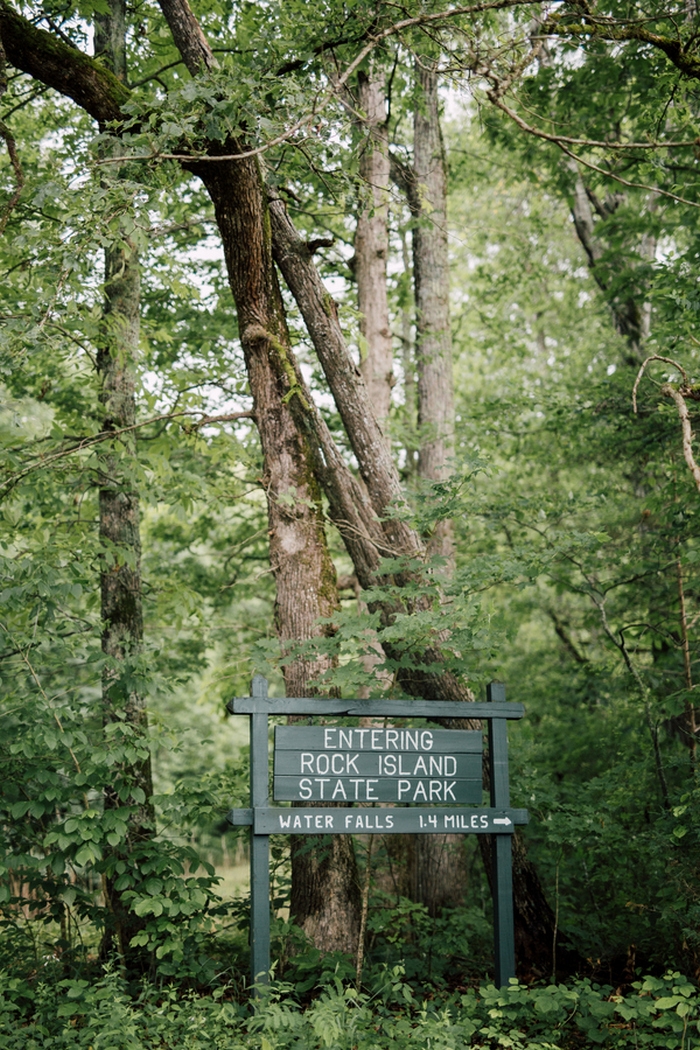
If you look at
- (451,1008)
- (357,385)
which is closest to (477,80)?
(357,385)

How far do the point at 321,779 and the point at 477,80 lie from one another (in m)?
4.84

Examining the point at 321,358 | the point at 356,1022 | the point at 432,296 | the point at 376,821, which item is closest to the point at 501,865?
the point at 376,821

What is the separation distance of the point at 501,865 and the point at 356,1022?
126cm

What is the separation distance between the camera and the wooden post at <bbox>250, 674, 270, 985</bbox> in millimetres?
4527

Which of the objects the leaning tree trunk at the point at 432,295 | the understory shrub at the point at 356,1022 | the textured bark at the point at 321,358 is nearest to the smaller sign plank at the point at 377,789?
→ the understory shrub at the point at 356,1022

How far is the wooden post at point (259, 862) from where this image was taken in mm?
4527

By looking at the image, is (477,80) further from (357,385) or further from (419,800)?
(419,800)

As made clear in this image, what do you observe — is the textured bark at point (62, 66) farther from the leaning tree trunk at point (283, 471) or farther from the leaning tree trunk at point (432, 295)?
the leaning tree trunk at point (432, 295)

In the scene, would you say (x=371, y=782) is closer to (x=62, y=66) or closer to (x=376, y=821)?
(x=376, y=821)

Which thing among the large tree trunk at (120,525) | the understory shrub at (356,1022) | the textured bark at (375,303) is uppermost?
the textured bark at (375,303)

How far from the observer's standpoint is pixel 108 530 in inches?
279

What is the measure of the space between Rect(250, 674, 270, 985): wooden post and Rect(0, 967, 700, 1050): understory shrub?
0.58 ft

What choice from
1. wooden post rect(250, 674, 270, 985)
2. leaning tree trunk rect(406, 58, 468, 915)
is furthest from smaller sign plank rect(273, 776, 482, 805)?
leaning tree trunk rect(406, 58, 468, 915)

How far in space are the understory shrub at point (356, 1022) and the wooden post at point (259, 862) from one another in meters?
0.18
